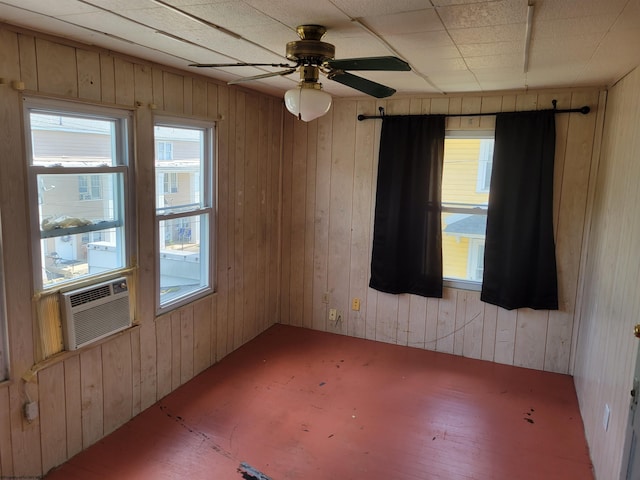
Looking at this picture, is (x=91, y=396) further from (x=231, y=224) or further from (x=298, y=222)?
(x=298, y=222)

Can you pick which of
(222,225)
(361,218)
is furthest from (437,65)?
(222,225)

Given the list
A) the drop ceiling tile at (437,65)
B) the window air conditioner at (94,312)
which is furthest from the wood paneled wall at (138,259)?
the drop ceiling tile at (437,65)

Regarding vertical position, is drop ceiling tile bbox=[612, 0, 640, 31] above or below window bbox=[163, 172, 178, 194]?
above

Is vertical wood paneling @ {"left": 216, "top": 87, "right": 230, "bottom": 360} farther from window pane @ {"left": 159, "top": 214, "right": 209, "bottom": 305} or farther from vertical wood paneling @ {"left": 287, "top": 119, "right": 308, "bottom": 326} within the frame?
vertical wood paneling @ {"left": 287, "top": 119, "right": 308, "bottom": 326}

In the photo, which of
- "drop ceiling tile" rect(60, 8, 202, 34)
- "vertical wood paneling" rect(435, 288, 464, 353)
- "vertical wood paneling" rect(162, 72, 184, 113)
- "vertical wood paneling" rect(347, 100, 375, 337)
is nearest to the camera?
"drop ceiling tile" rect(60, 8, 202, 34)

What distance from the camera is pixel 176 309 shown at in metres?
3.54

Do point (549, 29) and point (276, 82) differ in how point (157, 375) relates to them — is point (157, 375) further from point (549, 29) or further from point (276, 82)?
point (549, 29)

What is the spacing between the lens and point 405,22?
2021 mm

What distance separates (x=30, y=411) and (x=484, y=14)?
9.56 ft

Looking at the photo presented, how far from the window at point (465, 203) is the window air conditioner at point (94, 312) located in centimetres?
284

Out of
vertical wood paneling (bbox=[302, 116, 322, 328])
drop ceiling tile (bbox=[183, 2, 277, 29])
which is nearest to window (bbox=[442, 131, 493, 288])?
vertical wood paneling (bbox=[302, 116, 322, 328])

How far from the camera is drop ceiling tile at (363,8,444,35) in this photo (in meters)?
1.92

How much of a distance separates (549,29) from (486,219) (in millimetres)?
2250

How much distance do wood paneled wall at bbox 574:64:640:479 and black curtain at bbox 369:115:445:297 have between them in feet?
4.15
